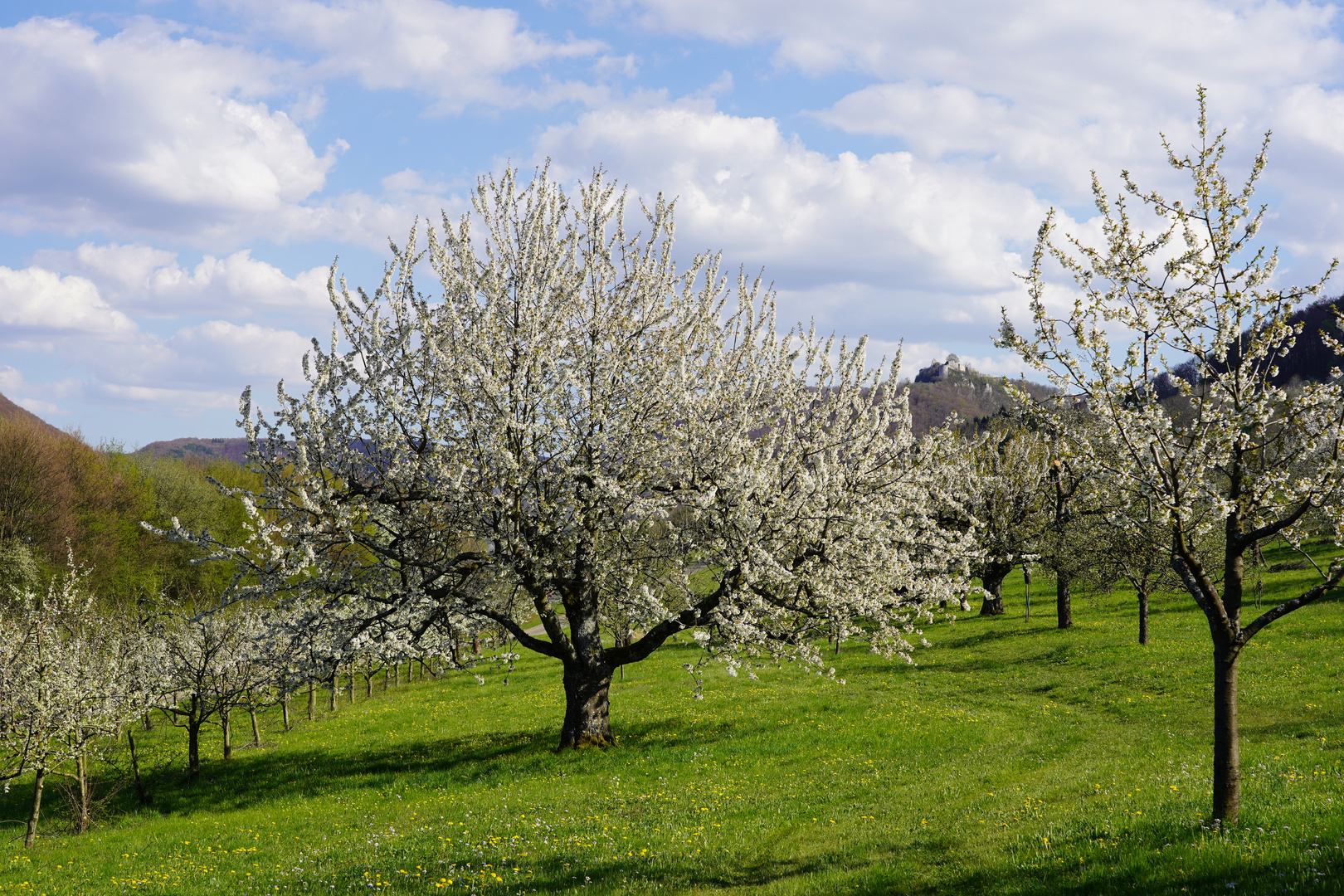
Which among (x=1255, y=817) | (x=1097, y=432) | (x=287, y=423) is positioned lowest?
(x=1255, y=817)

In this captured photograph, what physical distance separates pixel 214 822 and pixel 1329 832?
22.2 metres

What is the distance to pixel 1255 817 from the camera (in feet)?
30.9

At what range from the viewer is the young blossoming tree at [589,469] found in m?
17.1

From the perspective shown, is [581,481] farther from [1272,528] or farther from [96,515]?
[96,515]

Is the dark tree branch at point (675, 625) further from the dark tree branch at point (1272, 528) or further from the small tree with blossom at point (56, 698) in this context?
the small tree with blossom at point (56, 698)

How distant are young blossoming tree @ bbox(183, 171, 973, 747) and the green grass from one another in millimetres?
3296

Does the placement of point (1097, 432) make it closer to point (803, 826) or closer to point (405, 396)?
point (803, 826)

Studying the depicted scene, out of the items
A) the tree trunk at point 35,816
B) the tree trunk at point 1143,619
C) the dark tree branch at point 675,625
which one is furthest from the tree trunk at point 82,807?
the tree trunk at point 1143,619

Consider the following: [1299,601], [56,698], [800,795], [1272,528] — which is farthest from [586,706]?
[1272,528]

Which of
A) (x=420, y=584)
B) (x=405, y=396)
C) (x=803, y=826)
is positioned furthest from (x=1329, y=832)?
(x=405, y=396)

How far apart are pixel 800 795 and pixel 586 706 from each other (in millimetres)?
7028

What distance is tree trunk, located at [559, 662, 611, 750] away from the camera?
66.8 feet

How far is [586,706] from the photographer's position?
2064 centimetres

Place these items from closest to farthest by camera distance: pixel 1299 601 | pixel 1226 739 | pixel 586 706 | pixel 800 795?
pixel 1299 601
pixel 1226 739
pixel 800 795
pixel 586 706
